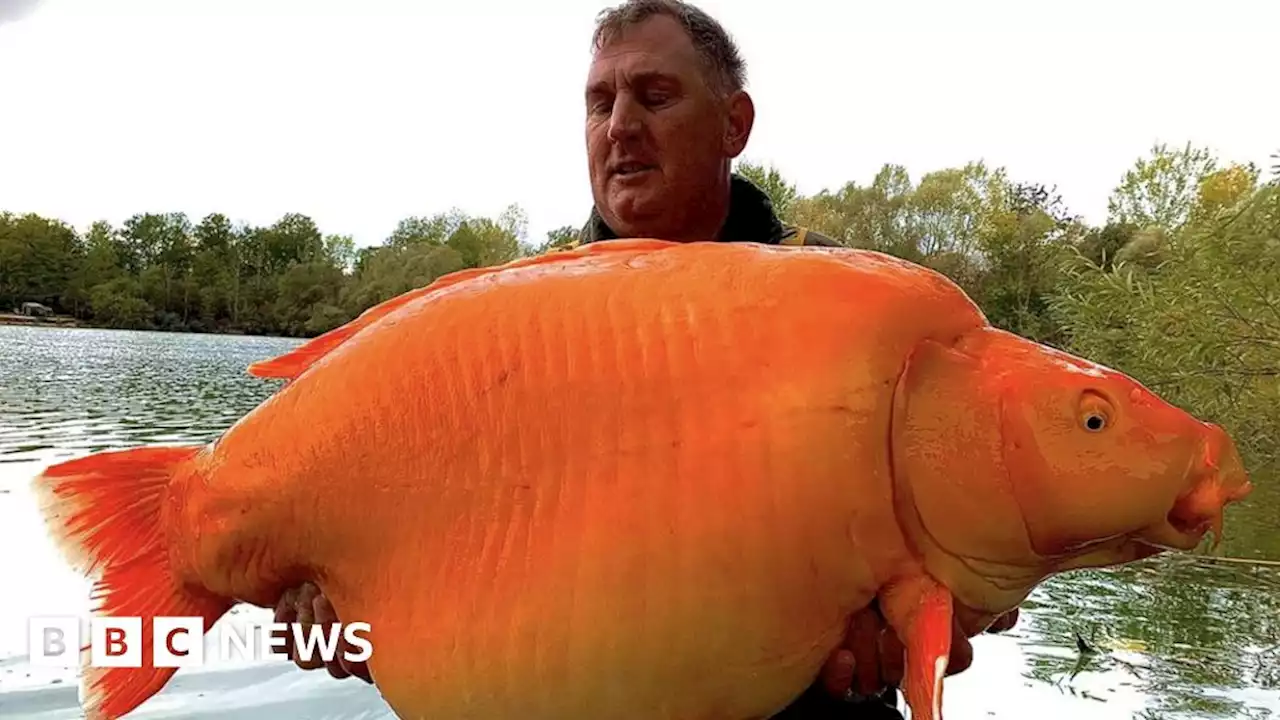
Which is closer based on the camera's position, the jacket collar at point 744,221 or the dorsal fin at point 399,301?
the dorsal fin at point 399,301

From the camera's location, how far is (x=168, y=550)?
1.71 meters

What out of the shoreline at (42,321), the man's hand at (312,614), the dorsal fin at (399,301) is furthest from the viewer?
the shoreline at (42,321)

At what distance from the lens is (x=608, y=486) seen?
4.72 feet

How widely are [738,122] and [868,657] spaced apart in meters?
1.53

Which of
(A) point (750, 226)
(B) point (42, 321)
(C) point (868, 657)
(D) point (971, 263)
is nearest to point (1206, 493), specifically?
(C) point (868, 657)

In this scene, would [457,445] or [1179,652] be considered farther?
[1179,652]

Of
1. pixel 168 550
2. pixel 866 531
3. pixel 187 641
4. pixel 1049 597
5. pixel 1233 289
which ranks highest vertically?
pixel 1233 289

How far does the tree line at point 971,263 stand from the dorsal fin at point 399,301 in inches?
52.9

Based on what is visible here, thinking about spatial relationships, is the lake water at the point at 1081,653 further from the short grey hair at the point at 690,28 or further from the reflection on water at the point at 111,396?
the reflection on water at the point at 111,396

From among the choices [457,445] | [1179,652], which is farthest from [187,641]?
[1179,652]

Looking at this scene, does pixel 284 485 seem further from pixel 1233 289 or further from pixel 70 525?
pixel 1233 289

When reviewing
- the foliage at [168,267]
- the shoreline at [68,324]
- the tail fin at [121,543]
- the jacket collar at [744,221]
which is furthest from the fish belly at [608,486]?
the shoreline at [68,324]

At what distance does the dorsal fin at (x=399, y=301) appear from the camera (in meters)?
1.63

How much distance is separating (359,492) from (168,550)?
1.30ft
